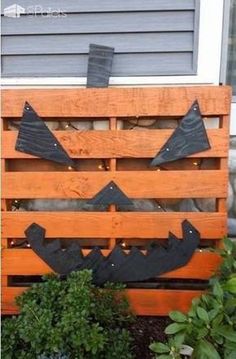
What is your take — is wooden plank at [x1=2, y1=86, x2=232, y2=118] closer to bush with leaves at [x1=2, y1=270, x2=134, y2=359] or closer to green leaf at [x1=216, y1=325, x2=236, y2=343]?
bush with leaves at [x1=2, y1=270, x2=134, y2=359]

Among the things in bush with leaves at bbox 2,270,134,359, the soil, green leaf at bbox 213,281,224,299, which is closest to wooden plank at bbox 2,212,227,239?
bush with leaves at bbox 2,270,134,359

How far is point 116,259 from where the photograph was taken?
2.49 m

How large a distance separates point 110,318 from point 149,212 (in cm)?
58

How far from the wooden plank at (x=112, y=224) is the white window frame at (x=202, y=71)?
2.29 feet

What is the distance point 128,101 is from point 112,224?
643mm

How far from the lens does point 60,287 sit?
2.26 meters

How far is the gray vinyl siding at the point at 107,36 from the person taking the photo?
8.10 feet

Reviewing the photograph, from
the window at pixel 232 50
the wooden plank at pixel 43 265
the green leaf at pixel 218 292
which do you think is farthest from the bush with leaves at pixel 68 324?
the window at pixel 232 50

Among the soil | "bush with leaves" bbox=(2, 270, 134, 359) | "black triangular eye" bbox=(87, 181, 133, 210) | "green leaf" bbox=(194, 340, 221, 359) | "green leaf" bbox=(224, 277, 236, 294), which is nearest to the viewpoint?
"green leaf" bbox=(194, 340, 221, 359)

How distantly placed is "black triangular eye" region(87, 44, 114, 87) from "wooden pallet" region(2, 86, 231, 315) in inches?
3.3

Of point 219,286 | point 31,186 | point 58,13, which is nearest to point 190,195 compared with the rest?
point 219,286

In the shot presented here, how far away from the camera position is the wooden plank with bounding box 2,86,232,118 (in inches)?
93.9

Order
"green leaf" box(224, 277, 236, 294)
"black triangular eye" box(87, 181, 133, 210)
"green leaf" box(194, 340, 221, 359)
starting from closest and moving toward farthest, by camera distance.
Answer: "green leaf" box(194, 340, 221, 359) → "green leaf" box(224, 277, 236, 294) → "black triangular eye" box(87, 181, 133, 210)

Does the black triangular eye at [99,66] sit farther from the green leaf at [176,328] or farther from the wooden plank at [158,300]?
the green leaf at [176,328]
